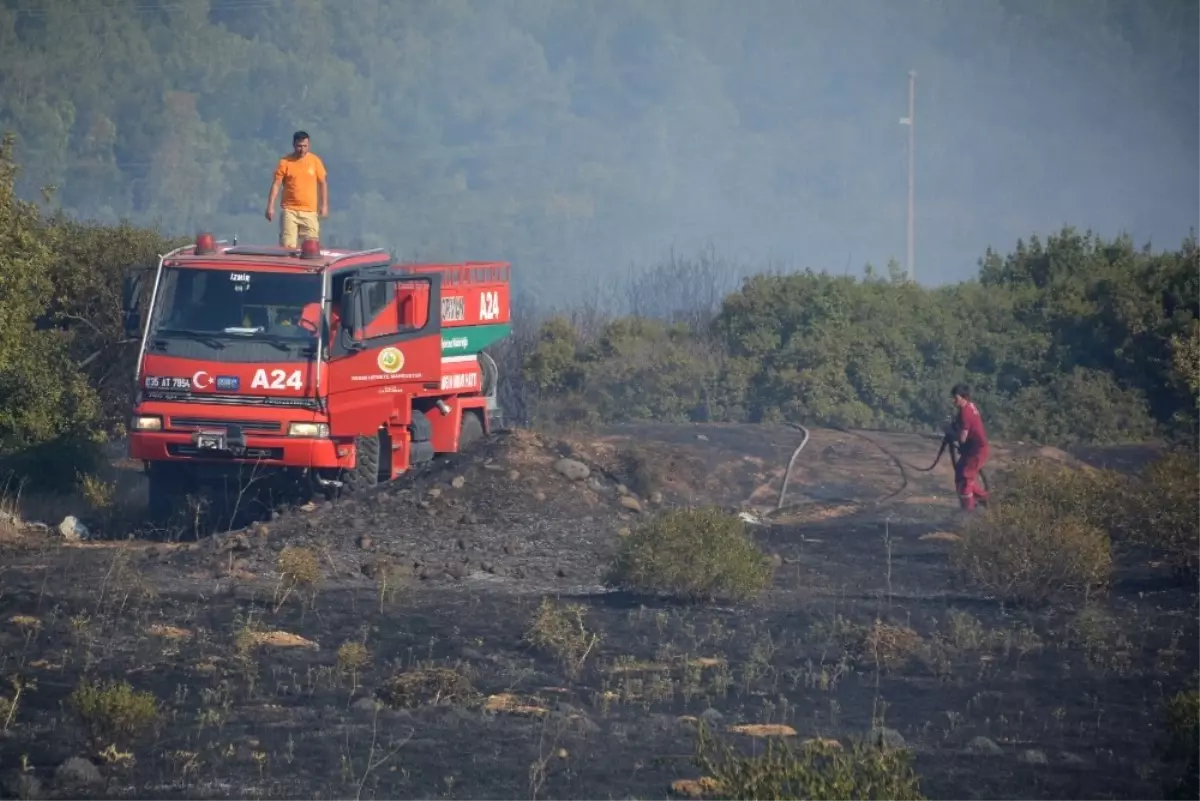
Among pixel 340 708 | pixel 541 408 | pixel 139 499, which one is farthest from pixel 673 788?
pixel 541 408

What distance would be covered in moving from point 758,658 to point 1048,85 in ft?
349

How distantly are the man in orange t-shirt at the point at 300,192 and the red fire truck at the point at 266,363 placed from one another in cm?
127

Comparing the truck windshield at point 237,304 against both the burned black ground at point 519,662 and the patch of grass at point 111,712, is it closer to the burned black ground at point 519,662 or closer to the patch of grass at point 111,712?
the burned black ground at point 519,662

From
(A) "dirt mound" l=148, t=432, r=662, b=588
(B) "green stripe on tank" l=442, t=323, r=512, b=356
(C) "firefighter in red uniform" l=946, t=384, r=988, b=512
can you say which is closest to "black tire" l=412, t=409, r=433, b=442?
(A) "dirt mound" l=148, t=432, r=662, b=588

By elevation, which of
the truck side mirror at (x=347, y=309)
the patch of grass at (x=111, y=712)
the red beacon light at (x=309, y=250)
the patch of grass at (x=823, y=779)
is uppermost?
the red beacon light at (x=309, y=250)

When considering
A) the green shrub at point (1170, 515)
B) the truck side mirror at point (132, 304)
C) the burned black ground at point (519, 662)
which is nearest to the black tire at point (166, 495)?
the burned black ground at point (519, 662)

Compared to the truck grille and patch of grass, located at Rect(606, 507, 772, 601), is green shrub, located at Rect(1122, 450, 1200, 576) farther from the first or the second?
the truck grille

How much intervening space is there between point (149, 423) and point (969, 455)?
902 centimetres

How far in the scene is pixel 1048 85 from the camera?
11019 centimetres

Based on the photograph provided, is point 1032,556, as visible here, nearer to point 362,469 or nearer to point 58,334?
point 362,469

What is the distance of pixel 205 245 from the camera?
16.5m

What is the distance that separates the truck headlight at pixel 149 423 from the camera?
15.7m


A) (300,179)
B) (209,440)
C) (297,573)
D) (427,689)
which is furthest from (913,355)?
(427,689)

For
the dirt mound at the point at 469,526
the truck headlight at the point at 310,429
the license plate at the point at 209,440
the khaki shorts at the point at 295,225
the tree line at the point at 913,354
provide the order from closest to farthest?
the dirt mound at the point at 469,526 < the license plate at the point at 209,440 < the truck headlight at the point at 310,429 < the khaki shorts at the point at 295,225 < the tree line at the point at 913,354
